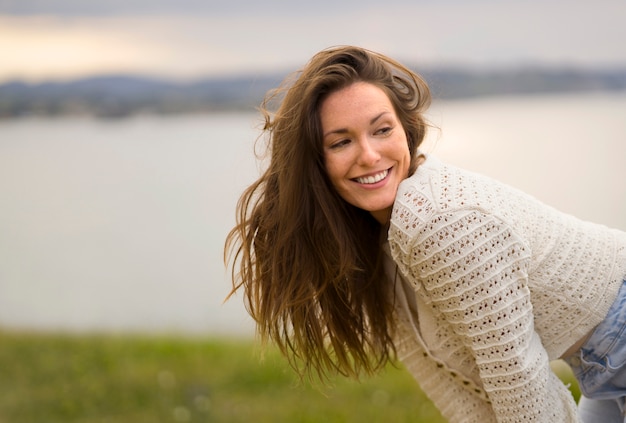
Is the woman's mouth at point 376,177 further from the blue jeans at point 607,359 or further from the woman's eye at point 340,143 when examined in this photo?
the blue jeans at point 607,359

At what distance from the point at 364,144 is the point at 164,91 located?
22.3ft

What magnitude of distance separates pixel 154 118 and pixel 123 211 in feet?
3.91

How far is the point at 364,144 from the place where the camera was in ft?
7.95

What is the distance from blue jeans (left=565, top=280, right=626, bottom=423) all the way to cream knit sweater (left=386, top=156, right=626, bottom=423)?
1.3 inches

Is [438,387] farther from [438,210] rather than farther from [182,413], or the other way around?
[182,413]

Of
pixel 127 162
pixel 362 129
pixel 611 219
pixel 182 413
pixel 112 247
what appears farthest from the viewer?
pixel 127 162

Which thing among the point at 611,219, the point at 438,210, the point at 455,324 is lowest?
the point at 611,219

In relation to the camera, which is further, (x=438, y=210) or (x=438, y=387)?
(x=438, y=387)

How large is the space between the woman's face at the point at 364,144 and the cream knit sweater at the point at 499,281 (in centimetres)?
7

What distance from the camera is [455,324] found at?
2412mm

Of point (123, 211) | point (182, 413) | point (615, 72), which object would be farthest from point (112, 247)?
point (615, 72)

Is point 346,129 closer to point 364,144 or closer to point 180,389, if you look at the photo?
point 364,144

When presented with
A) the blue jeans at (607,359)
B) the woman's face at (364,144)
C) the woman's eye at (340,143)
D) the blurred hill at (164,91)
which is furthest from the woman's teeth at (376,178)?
the blurred hill at (164,91)

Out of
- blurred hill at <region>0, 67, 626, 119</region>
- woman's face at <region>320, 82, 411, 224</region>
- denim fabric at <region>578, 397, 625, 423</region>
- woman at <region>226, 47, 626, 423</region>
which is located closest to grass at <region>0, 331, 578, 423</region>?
woman at <region>226, 47, 626, 423</region>
